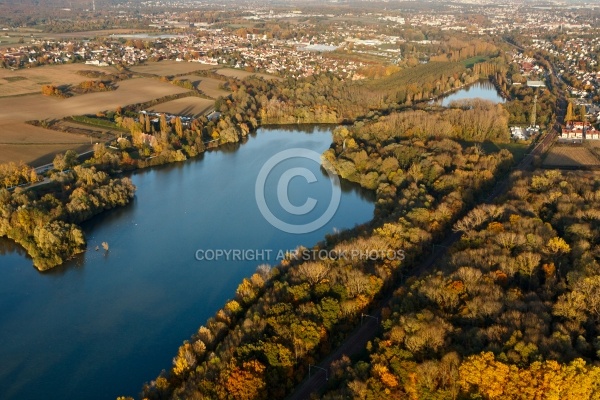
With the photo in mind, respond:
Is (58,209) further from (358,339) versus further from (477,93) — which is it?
(477,93)

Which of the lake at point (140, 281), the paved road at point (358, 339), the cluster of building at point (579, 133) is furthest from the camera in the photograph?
the cluster of building at point (579, 133)

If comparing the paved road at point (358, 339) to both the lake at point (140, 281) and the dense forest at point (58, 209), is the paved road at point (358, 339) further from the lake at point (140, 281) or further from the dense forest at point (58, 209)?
the dense forest at point (58, 209)

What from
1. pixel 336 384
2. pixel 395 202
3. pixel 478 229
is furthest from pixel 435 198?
pixel 336 384

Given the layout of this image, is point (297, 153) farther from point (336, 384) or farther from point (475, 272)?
point (336, 384)

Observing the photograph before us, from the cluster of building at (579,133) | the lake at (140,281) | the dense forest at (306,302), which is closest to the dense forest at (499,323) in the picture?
the dense forest at (306,302)

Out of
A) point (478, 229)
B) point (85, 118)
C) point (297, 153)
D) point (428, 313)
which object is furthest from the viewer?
point (85, 118)
